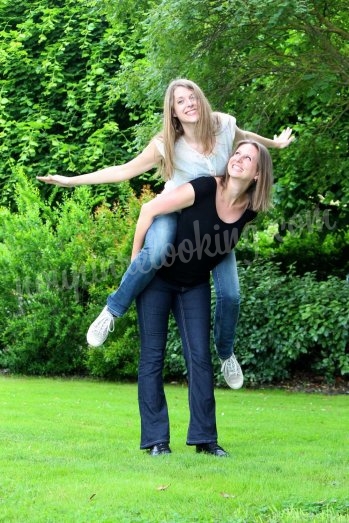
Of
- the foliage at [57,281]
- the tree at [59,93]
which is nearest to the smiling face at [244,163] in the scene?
the foliage at [57,281]

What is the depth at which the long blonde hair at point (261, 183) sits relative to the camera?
18.6ft

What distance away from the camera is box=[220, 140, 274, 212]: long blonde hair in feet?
18.6

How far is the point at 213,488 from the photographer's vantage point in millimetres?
4840

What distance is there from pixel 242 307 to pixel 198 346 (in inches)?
195

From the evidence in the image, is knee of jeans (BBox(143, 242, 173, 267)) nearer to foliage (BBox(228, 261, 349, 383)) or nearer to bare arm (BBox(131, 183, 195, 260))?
bare arm (BBox(131, 183, 195, 260))

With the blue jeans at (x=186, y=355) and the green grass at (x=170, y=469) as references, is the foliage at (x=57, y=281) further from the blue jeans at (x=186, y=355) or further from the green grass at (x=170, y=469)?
the blue jeans at (x=186, y=355)

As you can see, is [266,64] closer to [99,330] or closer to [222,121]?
[222,121]

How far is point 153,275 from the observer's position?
225 inches

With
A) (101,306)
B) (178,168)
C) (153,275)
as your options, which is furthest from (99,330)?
(101,306)

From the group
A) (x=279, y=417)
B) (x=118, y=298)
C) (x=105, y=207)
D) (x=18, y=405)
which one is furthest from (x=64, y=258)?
(x=118, y=298)

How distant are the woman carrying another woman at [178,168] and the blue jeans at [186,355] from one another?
0.12 metres

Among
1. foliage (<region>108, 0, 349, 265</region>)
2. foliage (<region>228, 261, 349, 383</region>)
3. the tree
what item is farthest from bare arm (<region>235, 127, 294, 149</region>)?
the tree

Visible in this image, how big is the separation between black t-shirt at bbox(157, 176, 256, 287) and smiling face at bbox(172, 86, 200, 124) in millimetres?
364

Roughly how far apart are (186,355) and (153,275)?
1.90 ft
